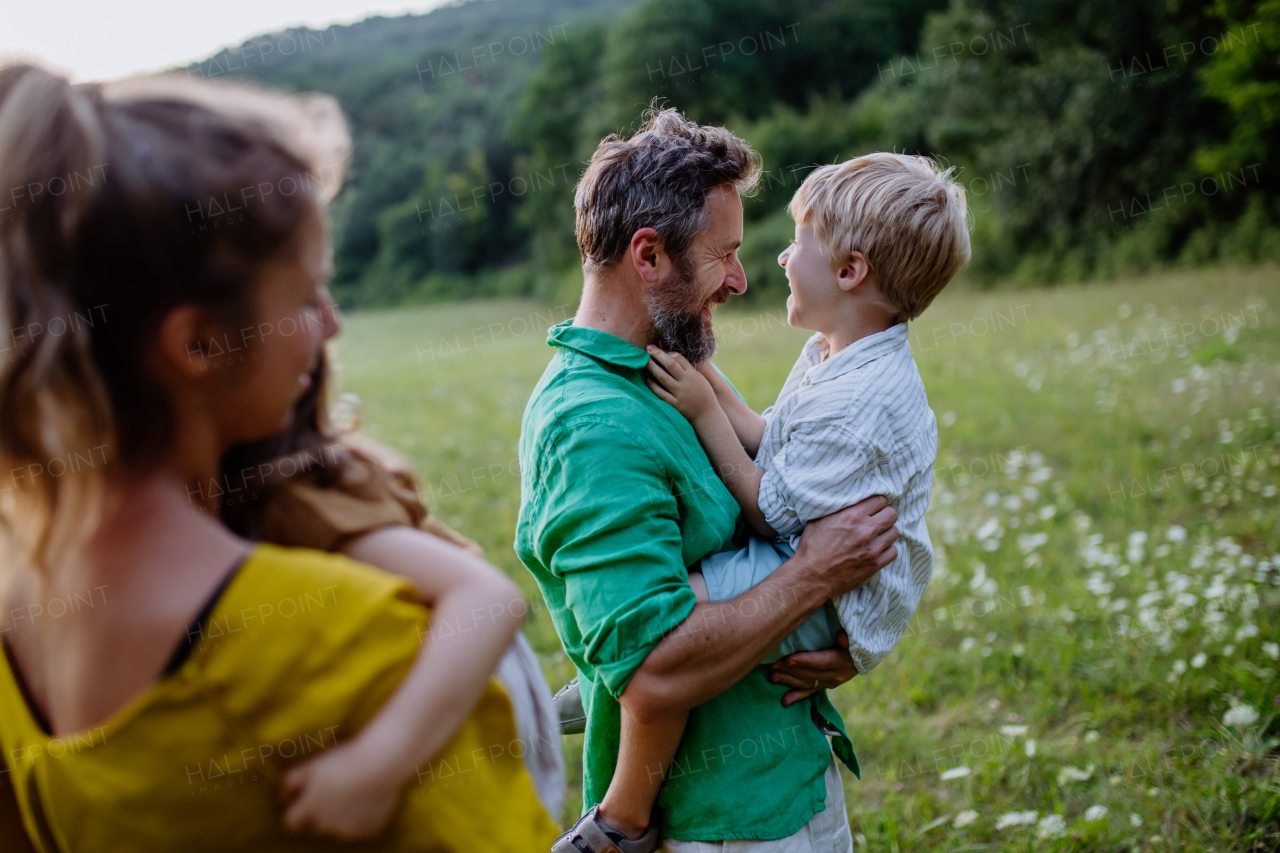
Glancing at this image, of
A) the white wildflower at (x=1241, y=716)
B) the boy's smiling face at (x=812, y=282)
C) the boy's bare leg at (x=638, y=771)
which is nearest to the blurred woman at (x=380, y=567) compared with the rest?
the boy's bare leg at (x=638, y=771)

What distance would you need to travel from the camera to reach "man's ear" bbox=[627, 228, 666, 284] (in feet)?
6.57

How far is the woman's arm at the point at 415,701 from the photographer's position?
0.93m

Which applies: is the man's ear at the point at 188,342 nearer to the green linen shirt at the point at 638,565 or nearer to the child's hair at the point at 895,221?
the green linen shirt at the point at 638,565

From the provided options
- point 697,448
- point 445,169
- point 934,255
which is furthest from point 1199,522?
point 445,169

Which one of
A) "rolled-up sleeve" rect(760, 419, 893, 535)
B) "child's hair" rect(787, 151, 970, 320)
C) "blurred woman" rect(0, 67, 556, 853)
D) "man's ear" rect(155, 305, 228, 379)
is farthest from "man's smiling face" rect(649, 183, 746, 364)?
"man's ear" rect(155, 305, 228, 379)

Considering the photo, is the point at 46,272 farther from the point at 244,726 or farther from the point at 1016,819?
the point at 1016,819

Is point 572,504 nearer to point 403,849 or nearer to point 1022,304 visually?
point 403,849

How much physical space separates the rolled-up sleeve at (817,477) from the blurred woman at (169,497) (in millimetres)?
1033

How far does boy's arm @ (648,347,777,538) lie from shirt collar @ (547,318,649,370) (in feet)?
0.20

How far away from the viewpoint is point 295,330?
38.2 inches

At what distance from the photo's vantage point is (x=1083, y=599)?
4438mm

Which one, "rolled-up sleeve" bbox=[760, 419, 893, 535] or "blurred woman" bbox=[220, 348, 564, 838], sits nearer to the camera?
"blurred woman" bbox=[220, 348, 564, 838]

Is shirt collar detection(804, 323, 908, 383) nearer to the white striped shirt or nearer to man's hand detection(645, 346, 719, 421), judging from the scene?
the white striped shirt

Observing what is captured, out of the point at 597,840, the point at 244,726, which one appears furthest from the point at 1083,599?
the point at 244,726
